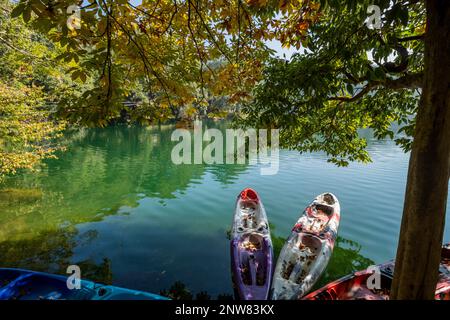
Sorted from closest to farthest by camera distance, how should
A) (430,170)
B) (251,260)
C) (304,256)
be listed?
(430,170), (251,260), (304,256)

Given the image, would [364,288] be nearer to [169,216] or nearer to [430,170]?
[430,170]

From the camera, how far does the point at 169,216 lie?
11523mm

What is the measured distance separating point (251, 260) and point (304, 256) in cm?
161

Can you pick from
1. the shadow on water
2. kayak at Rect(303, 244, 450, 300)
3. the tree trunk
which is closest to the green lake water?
the shadow on water

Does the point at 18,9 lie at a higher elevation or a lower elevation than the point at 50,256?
higher

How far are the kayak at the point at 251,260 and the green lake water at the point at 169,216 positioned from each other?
830mm

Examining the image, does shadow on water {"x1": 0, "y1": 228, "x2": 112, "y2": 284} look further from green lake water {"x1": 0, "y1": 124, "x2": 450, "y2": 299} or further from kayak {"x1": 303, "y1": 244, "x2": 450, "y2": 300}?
kayak {"x1": 303, "y1": 244, "x2": 450, "y2": 300}

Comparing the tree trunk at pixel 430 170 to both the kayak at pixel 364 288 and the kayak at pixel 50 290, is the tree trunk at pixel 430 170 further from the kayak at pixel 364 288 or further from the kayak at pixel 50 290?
the kayak at pixel 50 290

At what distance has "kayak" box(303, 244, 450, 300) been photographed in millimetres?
5027

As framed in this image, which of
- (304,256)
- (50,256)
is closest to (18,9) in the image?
(304,256)
